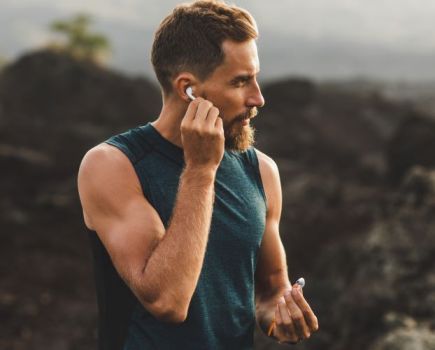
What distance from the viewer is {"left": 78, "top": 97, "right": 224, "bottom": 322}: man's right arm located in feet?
7.50

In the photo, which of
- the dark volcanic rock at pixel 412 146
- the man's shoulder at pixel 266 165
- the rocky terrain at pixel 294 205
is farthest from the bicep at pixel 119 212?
the dark volcanic rock at pixel 412 146

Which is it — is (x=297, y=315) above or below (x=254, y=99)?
below

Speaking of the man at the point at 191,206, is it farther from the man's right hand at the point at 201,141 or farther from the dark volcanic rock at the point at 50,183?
the dark volcanic rock at the point at 50,183

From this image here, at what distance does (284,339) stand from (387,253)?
22.1ft

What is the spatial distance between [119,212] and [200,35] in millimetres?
838

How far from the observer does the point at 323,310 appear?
31.8ft

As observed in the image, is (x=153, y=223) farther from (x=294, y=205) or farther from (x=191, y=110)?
(x=294, y=205)

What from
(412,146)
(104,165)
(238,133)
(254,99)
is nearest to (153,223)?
(104,165)

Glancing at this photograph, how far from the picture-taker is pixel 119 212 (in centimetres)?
245

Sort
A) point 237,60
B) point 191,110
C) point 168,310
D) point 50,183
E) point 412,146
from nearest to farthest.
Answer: point 168,310, point 191,110, point 237,60, point 412,146, point 50,183

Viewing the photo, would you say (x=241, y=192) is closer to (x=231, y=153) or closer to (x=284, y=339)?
(x=231, y=153)

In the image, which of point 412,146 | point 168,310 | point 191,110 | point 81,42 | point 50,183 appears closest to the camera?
point 168,310

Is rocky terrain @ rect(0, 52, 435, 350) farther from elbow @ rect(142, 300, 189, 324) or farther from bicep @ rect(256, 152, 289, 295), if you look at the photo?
elbow @ rect(142, 300, 189, 324)

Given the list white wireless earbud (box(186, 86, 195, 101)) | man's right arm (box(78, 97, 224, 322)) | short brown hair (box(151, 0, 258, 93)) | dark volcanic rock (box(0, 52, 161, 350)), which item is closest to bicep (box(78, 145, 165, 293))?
man's right arm (box(78, 97, 224, 322))
